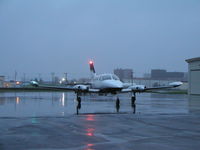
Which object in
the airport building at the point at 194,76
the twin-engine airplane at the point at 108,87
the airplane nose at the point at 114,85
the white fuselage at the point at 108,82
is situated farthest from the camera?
the airport building at the point at 194,76

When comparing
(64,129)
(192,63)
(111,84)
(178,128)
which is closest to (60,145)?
(64,129)

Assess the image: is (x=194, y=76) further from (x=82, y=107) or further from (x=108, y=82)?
(x=82, y=107)

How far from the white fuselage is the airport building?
31948mm

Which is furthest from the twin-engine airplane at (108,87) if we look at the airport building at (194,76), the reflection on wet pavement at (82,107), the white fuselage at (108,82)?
the airport building at (194,76)

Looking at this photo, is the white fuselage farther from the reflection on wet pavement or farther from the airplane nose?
the reflection on wet pavement

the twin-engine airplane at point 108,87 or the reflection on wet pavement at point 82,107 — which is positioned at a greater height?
the twin-engine airplane at point 108,87

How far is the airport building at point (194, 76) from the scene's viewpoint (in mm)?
57906

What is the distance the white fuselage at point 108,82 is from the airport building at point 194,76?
3195cm

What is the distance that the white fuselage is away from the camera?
90.7 ft

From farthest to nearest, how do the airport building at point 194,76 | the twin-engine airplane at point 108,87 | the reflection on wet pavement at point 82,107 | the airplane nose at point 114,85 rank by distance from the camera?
the airport building at point 194,76 < the twin-engine airplane at point 108,87 < the airplane nose at point 114,85 < the reflection on wet pavement at point 82,107

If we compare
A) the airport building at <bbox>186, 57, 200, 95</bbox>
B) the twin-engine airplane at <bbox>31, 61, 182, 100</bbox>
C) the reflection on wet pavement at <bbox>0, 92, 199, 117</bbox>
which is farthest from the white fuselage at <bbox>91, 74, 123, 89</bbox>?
the airport building at <bbox>186, 57, 200, 95</bbox>

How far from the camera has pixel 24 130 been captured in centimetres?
1202

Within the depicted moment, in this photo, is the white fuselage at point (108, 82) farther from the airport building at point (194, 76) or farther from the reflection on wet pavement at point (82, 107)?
the airport building at point (194, 76)

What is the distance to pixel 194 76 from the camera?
2335 inches
